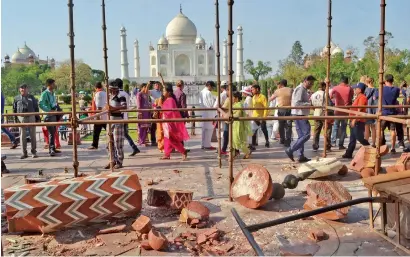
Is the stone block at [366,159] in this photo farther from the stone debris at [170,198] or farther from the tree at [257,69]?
the tree at [257,69]

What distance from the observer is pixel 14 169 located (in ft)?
23.8

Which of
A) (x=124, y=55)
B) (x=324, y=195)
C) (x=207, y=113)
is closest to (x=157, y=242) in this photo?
(x=324, y=195)

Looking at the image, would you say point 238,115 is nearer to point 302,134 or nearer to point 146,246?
point 302,134

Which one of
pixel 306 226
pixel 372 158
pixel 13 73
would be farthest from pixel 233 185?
pixel 13 73

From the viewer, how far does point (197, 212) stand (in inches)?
173

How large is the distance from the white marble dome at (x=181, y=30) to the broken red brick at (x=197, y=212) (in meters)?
64.4

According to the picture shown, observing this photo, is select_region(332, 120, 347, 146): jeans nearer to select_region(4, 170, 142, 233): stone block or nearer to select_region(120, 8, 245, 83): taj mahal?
select_region(4, 170, 142, 233): stone block

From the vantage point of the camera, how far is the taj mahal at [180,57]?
220 feet

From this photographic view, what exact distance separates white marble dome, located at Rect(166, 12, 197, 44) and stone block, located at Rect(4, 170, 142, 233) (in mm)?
64315

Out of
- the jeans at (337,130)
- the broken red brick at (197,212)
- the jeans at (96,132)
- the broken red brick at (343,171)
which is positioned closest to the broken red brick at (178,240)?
the broken red brick at (197,212)

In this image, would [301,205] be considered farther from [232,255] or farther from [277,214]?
[232,255]

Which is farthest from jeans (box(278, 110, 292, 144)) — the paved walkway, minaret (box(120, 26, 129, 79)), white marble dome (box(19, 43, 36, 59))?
white marble dome (box(19, 43, 36, 59))

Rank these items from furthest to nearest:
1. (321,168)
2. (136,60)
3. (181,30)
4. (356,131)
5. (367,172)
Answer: (136,60) → (181,30) → (356,131) → (367,172) → (321,168)

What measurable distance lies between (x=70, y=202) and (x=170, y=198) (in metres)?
1.11
